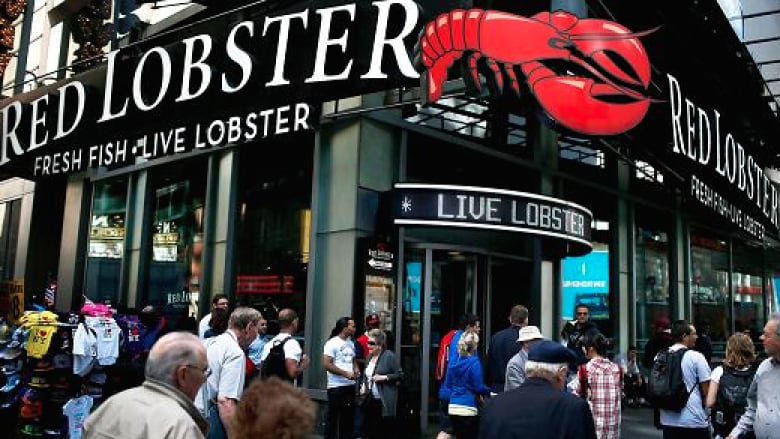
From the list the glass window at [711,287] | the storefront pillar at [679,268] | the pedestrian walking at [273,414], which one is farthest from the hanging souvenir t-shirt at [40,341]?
the glass window at [711,287]

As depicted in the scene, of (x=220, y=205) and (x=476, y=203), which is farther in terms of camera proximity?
(x=220, y=205)

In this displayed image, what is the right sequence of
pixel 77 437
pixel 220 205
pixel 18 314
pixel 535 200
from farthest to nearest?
pixel 220 205, pixel 535 200, pixel 18 314, pixel 77 437

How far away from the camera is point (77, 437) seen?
29.7 feet

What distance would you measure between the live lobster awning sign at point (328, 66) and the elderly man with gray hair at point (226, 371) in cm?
307

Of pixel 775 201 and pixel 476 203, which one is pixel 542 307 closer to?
pixel 476 203

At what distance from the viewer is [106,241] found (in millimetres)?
17359

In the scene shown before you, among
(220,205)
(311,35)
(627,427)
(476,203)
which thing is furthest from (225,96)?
(627,427)

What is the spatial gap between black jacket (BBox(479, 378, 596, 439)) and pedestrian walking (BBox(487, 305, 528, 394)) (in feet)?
16.0

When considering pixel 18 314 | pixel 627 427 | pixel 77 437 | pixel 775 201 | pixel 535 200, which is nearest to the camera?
pixel 77 437

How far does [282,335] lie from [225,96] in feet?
10.4

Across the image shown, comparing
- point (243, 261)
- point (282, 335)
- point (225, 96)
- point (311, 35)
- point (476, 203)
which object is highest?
point (311, 35)

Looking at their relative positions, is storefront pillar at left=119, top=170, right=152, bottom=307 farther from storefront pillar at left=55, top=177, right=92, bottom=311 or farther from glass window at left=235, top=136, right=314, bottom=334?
Result: glass window at left=235, top=136, right=314, bottom=334

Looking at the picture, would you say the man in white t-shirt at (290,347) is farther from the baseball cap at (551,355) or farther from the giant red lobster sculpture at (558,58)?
the baseball cap at (551,355)

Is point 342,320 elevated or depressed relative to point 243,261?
depressed
